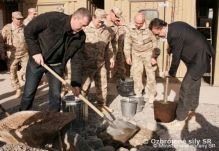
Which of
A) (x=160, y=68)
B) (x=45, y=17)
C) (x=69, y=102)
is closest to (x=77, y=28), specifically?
(x=45, y=17)

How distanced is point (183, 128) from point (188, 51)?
1.45 metres

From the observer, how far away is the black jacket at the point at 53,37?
5.55m

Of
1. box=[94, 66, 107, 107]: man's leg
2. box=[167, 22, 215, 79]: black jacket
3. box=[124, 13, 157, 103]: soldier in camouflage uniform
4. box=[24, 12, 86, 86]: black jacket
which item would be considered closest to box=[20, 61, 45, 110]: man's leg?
box=[24, 12, 86, 86]: black jacket

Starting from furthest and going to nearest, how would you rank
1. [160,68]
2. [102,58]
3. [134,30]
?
1. [160,68]
2. [134,30]
3. [102,58]

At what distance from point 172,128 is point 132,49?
2605mm

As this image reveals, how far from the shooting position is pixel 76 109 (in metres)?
6.37

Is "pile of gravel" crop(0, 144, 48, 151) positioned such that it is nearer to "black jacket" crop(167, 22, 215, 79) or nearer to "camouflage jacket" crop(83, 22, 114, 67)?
"black jacket" crop(167, 22, 215, 79)

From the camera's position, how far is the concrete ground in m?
5.77

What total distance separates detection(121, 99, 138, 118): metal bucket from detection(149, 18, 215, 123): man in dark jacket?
46.4 inches

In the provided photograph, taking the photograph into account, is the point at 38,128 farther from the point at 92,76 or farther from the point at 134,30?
the point at 134,30

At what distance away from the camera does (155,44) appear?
8469mm

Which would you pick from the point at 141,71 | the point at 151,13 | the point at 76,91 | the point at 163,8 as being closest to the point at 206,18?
the point at 163,8

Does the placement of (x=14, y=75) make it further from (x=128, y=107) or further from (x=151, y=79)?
(x=151, y=79)

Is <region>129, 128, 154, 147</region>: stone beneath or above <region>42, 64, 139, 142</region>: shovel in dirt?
beneath
